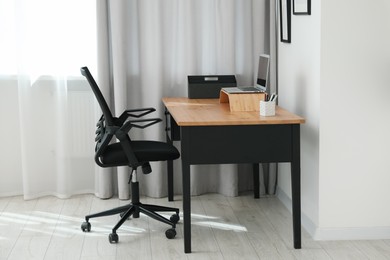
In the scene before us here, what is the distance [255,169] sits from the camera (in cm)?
521

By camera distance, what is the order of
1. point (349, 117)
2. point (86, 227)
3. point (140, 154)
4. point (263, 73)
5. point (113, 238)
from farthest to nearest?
point (263, 73) < point (86, 227) < point (140, 154) < point (113, 238) < point (349, 117)

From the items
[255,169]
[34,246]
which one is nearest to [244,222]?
[255,169]

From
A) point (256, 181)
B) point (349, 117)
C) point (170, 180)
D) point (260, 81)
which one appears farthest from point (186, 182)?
point (256, 181)

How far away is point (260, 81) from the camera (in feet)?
15.5

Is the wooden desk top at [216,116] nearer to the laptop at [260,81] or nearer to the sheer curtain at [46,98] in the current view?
the laptop at [260,81]

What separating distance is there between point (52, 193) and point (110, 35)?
1.26 meters

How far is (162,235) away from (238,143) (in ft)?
2.70

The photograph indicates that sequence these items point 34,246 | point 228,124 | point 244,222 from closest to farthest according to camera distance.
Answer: point 228,124 < point 34,246 < point 244,222

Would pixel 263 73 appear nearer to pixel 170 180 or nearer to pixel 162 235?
pixel 170 180

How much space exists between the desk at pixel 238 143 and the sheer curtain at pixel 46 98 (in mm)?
1453

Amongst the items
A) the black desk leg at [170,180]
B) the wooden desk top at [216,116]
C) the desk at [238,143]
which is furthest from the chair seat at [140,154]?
the black desk leg at [170,180]

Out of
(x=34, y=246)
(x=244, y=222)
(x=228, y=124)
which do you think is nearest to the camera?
(x=228, y=124)

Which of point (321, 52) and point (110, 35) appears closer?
point (321, 52)

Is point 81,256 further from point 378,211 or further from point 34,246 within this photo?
point 378,211
